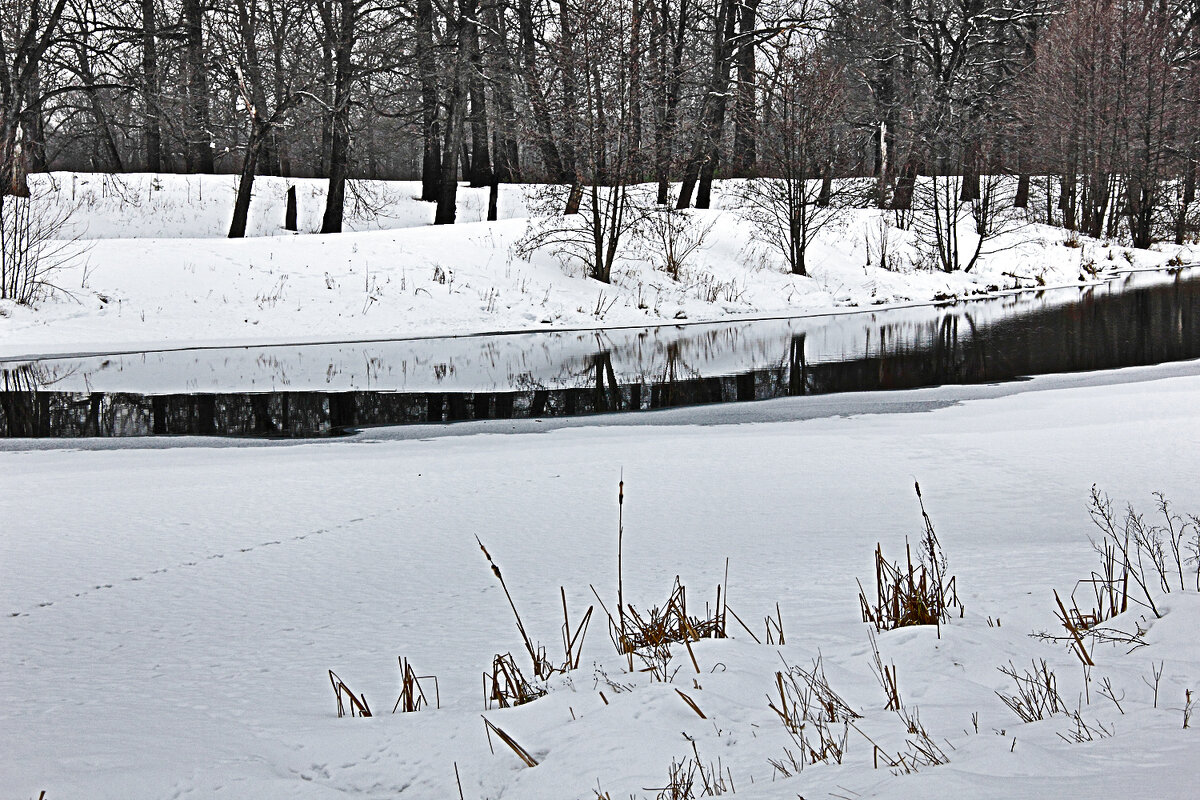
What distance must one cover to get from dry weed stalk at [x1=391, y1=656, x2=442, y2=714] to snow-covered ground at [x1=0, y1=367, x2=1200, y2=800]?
67 millimetres

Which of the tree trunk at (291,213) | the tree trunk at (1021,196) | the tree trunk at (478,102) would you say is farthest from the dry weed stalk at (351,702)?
the tree trunk at (1021,196)

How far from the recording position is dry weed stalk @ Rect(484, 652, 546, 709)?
3326 mm

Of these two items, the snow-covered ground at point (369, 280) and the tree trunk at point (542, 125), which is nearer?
the snow-covered ground at point (369, 280)

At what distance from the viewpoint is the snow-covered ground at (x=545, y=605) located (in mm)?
2850

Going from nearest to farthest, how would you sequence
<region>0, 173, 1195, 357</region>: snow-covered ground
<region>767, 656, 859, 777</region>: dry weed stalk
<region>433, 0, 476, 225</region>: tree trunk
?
<region>767, 656, 859, 777</region>: dry weed stalk < <region>0, 173, 1195, 357</region>: snow-covered ground < <region>433, 0, 476, 225</region>: tree trunk

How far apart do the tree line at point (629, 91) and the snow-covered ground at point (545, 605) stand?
1291 cm

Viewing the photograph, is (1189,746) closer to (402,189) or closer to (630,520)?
(630,520)

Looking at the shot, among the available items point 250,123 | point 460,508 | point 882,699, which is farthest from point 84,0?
point 882,699

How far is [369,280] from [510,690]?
1632 cm

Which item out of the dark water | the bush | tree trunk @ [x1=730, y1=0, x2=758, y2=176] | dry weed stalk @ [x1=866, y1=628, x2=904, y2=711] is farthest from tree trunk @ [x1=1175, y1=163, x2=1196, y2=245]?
dry weed stalk @ [x1=866, y1=628, x2=904, y2=711]

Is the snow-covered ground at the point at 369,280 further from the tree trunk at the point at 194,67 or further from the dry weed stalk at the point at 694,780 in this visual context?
the dry weed stalk at the point at 694,780

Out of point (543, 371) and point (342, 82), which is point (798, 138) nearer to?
point (342, 82)

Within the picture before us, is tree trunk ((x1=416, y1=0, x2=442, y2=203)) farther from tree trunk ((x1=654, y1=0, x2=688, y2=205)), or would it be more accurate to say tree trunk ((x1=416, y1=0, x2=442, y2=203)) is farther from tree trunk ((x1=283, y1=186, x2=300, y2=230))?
tree trunk ((x1=654, y1=0, x2=688, y2=205))

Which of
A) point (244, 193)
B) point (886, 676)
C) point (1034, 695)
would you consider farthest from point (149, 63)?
point (1034, 695)
